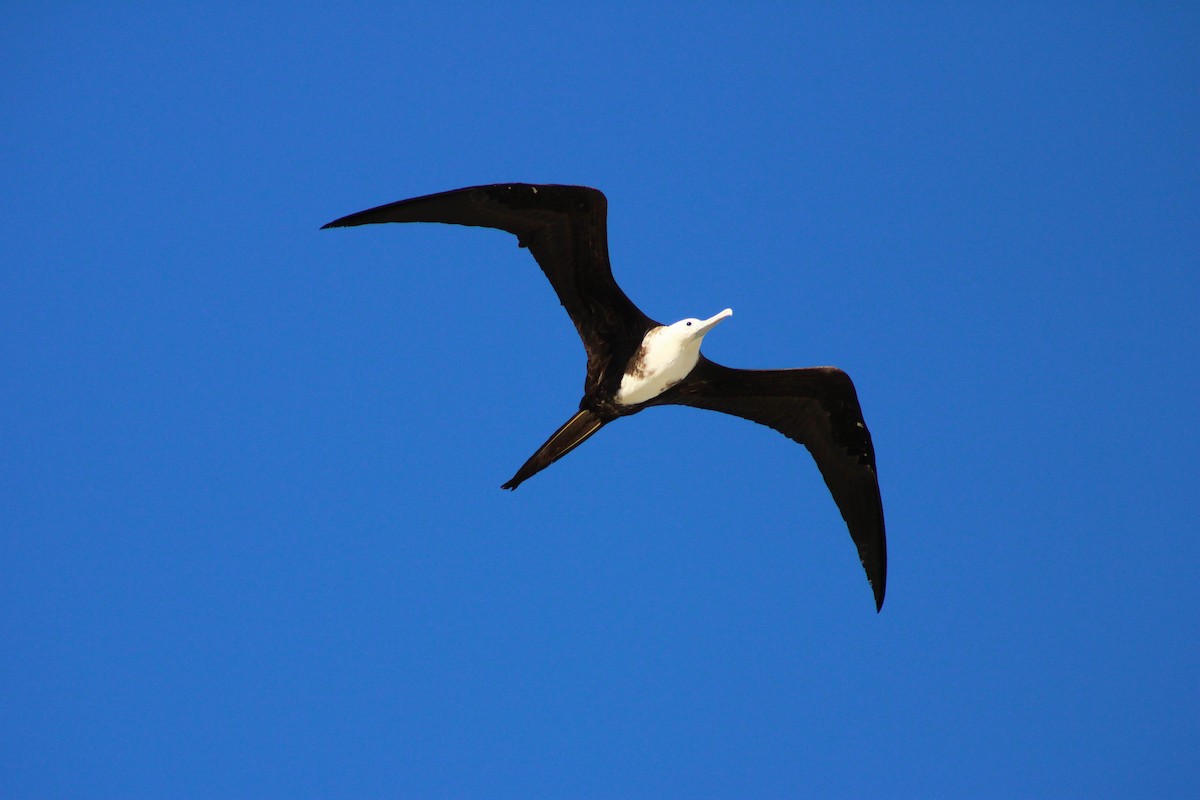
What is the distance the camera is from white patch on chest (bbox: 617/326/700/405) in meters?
8.79

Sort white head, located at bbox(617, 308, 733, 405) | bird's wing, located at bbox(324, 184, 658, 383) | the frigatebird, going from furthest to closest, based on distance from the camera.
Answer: white head, located at bbox(617, 308, 733, 405)
the frigatebird
bird's wing, located at bbox(324, 184, 658, 383)

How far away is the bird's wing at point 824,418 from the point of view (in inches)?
367

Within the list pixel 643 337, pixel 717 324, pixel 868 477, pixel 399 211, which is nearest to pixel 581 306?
→ pixel 643 337

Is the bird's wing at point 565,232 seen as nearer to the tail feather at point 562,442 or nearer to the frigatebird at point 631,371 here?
the frigatebird at point 631,371

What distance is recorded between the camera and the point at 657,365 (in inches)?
349

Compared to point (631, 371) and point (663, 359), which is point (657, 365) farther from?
point (631, 371)

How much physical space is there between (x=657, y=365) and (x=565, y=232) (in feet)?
4.08

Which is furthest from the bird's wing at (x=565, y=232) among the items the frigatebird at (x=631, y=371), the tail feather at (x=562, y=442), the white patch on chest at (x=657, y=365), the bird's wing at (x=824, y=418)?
the bird's wing at (x=824, y=418)

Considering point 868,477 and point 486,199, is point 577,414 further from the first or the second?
point 868,477

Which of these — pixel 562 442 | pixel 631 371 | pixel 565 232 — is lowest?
pixel 562 442

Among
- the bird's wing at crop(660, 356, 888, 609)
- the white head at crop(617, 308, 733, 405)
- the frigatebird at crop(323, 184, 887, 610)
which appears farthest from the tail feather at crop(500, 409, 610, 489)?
the bird's wing at crop(660, 356, 888, 609)

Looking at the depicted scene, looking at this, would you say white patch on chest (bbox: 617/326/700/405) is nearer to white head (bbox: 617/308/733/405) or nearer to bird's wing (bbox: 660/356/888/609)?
white head (bbox: 617/308/733/405)

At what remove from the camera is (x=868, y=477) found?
9.76 meters

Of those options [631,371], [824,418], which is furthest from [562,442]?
[824,418]
